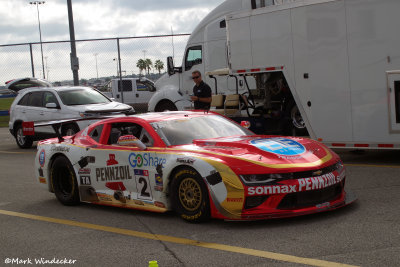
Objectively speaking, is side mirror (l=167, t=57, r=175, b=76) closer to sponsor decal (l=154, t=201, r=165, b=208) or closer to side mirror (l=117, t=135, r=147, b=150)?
side mirror (l=117, t=135, r=147, b=150)

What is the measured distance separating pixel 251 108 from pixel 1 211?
23.9ft

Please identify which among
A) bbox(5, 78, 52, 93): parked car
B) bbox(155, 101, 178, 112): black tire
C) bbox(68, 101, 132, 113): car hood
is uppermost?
bbox(5, 78, 52, 93): parked car

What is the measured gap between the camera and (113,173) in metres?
7.71

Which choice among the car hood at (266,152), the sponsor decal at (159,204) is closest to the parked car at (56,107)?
the sponsor decal at (159,204)

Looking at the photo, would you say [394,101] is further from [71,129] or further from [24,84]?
[24,84]

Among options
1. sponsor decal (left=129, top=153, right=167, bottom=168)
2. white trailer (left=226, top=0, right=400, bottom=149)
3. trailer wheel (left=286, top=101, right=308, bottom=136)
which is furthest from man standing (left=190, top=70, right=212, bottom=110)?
sponsor decal (left=129, top=153, right=167, bottom=168)

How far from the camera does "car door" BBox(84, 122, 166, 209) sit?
23.5 feet

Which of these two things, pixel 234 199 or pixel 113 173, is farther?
pixel 113 173

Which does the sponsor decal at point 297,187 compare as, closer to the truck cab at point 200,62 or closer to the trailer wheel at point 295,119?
the trailer wheel at point 295,119

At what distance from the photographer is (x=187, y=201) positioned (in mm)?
6734

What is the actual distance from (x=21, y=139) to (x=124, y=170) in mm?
11094

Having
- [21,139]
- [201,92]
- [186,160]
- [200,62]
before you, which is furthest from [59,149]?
[200,62]

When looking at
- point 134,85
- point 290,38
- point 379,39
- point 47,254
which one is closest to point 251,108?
point 290,38

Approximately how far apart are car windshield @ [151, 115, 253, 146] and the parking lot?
0.97m
